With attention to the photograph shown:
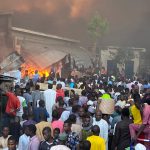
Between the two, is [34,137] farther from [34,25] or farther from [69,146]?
[34,25]

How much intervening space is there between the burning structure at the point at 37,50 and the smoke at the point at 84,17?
3.93m

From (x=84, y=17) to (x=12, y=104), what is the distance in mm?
33635

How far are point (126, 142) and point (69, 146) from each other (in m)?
1.21

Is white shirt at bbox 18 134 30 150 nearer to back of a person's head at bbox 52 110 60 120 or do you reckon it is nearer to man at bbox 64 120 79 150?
man at bbox 64 120 79 150

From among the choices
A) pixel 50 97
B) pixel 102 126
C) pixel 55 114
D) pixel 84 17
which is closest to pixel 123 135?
pixel 102 126

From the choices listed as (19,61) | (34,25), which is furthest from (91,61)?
(19,61)

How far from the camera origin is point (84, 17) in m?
Answer: 44.5

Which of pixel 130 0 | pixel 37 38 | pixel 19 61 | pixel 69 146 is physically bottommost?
pixel 69 146

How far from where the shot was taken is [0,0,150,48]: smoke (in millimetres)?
40906

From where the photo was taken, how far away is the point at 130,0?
47062 mm

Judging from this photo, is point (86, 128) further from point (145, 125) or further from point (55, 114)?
point (145, 125)

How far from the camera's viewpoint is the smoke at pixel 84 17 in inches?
1610

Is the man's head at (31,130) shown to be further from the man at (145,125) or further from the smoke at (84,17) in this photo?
the smoke at (84,17)

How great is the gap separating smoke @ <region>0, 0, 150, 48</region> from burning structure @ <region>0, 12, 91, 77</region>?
12.9 feet
